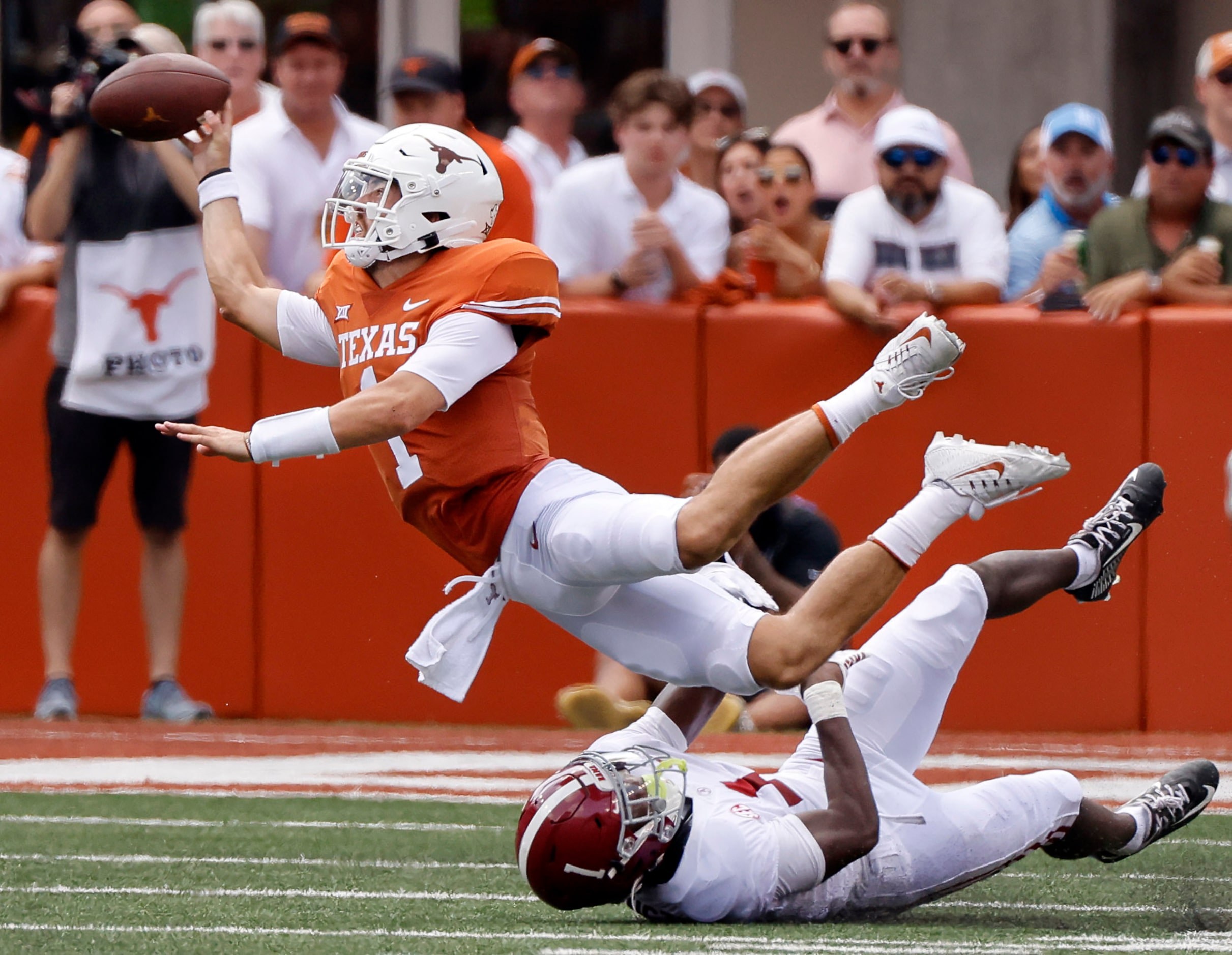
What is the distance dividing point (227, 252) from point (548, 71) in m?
3.51

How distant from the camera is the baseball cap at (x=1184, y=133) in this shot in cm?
757

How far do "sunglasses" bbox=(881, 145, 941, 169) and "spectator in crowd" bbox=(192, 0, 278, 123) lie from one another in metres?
2.43

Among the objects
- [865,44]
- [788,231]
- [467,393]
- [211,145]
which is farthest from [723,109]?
[467,393]

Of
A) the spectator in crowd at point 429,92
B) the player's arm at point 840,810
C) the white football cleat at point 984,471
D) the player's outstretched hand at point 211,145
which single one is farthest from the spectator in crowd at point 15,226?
the player's arm at point 840,810

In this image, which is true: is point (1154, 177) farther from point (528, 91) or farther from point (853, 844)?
point (853, 844)

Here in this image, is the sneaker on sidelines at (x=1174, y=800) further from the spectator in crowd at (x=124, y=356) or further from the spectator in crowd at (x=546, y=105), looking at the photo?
the spectator in crowd at (x=546, y=105)

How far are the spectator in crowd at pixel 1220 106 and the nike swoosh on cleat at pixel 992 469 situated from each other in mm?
3177

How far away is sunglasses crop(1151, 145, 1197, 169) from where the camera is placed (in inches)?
298

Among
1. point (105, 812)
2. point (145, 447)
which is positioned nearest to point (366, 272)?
point (105, 812)

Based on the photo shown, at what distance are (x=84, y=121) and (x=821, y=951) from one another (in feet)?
15.8

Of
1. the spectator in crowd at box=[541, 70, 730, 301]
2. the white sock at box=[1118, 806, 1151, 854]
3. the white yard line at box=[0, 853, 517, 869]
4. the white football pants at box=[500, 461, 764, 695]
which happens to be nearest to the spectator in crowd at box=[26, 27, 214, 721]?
the spectator in crowd at box=[541, 70, 730, 301]

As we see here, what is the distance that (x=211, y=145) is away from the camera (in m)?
5.66

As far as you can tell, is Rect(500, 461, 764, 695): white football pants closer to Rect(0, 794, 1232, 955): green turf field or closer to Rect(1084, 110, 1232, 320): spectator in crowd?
Rect(0, 794, 1232, 955): green turf field

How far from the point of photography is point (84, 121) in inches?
304
